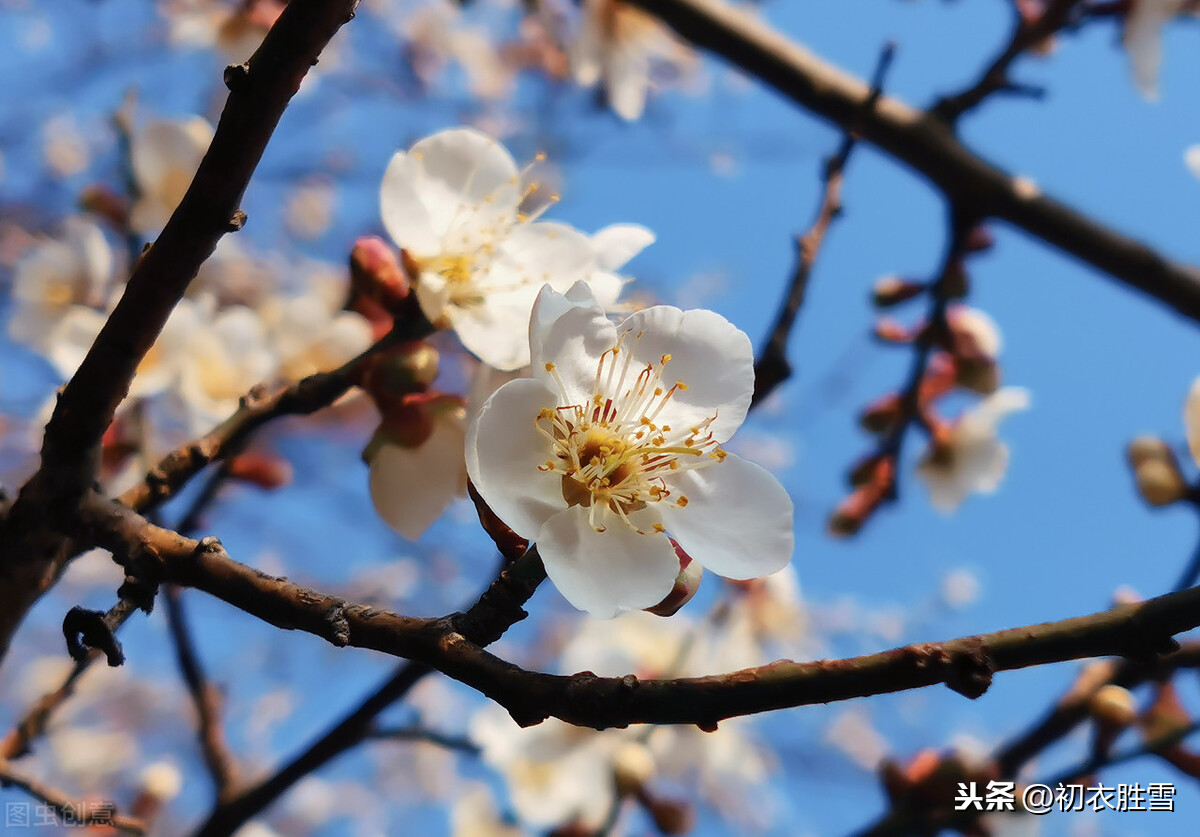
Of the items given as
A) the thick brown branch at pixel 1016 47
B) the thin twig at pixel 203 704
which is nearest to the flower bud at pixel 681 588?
the thin twig at pixel 203 704

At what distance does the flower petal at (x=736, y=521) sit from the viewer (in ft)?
2.04

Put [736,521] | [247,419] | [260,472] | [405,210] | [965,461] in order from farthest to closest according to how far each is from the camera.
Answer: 1. [965,461]
2. [260,472]
3. [405,210]
4. [247,419]
5. [736,521]

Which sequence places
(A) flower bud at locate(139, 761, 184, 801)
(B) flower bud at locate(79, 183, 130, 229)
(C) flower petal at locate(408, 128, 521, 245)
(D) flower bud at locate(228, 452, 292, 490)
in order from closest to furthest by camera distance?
(C) flower petal at locate(408, 128, 521, 245) → (D) flower bud at locate(228, 452, 292, 490) → (B) flower bud at locate(79, 183, 130, 229) → (A) flower bud at locate(139, 761, 184, 801)

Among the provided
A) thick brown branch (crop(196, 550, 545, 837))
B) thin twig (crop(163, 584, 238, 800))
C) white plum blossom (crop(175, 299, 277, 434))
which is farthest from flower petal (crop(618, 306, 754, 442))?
thin twig (crop(163, 584, 238, 800))

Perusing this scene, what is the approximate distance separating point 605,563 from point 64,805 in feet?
1.93

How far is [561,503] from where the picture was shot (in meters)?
0.63

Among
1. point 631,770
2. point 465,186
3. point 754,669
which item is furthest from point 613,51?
point 754,669

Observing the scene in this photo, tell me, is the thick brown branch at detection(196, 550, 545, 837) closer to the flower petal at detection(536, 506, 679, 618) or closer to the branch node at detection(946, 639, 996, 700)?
the flower petal at detection(536, 506, 679, 618)

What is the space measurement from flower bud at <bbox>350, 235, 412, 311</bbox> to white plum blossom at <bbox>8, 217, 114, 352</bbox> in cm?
57

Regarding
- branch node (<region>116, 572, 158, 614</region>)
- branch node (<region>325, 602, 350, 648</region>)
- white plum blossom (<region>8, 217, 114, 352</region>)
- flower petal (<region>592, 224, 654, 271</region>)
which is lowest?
branch node (<region>325, 602, 350, 648</region>)

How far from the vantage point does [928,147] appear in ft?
5.06

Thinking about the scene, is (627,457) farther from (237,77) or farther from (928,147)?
(928,147)

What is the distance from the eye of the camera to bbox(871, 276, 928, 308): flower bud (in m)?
1.60

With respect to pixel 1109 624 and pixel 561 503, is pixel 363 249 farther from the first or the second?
pixel 1109 624
